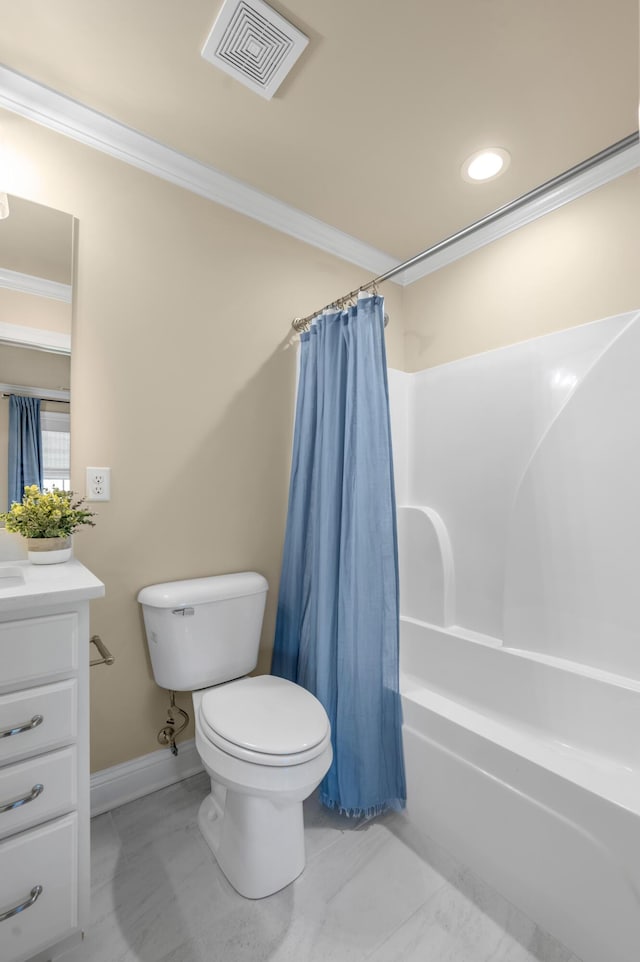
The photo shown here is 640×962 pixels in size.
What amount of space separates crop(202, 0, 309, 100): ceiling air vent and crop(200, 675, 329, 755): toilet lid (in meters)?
1.93

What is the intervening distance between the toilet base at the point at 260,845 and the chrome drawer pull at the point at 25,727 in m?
0.58

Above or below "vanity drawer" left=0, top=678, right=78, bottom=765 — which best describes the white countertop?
above

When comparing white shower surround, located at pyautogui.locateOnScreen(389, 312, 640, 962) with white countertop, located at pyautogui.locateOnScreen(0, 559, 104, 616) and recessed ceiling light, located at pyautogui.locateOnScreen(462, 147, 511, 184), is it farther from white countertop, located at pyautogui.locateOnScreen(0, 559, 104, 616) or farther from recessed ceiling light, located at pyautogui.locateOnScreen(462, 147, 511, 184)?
white countertop, located at pyautogui.locateOnScreen(0, 559, 104, 616)

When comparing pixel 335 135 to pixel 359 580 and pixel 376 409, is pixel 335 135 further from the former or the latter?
pixel 359 580

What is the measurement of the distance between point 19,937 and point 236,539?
1.20m

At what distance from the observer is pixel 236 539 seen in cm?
183

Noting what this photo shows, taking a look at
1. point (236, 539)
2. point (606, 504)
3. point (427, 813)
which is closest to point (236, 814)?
point (427, 813)

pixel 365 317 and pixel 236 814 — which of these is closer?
pixel 236 814

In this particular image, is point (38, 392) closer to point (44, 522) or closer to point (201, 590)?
point (44, 522)

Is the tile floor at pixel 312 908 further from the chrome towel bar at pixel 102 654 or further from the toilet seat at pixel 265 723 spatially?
the chrome towel bar at pixel 102 654

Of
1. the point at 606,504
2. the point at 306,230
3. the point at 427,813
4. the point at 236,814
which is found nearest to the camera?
the point at 236,814

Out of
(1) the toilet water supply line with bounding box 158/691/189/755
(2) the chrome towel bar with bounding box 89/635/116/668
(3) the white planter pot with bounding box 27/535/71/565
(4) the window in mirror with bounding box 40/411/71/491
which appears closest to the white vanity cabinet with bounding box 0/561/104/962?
(2) the chrome towel bar with bounding box 89/635/116/668

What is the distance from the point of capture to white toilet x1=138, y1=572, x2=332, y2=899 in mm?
1169

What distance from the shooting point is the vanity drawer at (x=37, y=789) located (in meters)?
0.93
